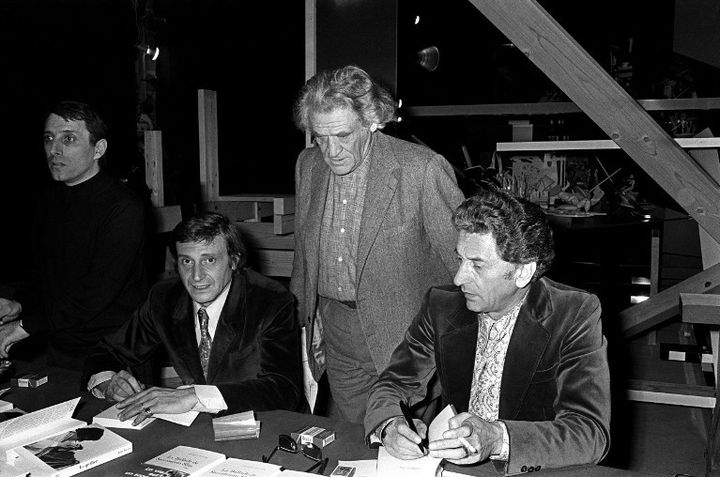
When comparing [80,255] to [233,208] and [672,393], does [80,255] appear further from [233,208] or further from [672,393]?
[672,393]

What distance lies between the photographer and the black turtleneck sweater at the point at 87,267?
2.70 meters

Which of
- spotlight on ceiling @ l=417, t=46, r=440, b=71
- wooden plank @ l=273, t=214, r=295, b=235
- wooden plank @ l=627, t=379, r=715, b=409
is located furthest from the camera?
spotlight on ceiling @ l=417, t=46, r=440, b=71

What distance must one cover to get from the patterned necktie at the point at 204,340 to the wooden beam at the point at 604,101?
147cm

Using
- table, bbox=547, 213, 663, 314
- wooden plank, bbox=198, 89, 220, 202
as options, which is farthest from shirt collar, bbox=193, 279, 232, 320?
table, bbox=547, 213, 663, 314

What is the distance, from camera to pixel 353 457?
5.72ft

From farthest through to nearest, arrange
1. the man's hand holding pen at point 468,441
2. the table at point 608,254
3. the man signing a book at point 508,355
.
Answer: the table at point 608,254 < the man signing a book at point 508,355 < the man's hand holding pen at point 468,441

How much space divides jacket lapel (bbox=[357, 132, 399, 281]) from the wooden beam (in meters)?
0.67

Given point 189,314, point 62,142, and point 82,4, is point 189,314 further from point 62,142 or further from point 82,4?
point 82,4

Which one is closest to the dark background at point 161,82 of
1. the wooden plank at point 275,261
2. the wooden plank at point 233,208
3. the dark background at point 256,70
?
the dark background at point 256,70

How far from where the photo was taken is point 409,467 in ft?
5.37

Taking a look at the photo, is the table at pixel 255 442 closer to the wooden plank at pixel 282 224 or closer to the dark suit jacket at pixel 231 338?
the dark suit jacket at pixel 231 338

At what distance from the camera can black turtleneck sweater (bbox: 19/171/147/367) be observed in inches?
106

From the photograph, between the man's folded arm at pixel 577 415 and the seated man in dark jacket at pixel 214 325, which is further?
the seated man in dark jacket at pixel 214 325

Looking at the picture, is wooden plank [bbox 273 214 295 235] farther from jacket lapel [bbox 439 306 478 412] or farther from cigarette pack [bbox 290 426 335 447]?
cigarette pack [bbox 290 426 335 447]
